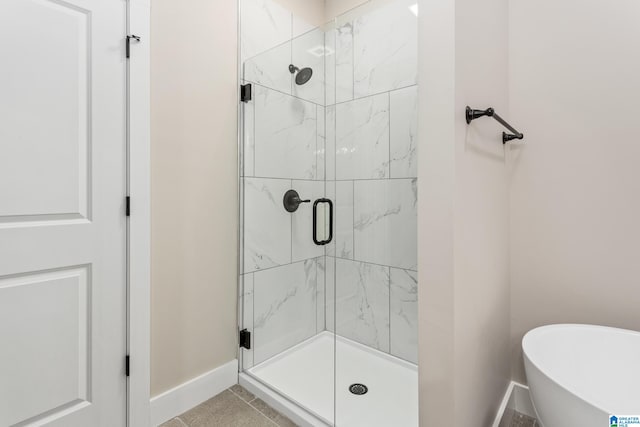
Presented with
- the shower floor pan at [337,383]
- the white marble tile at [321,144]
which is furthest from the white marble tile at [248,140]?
the shower floor pan at [337,383]

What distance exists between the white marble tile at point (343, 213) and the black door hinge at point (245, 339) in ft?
2.48

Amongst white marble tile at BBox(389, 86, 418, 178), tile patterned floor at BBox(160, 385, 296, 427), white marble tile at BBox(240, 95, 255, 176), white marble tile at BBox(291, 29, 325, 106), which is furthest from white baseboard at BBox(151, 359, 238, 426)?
white marble tile at BBox(291, 29, 325, 106)

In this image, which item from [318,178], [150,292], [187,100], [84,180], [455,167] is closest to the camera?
[455,167]

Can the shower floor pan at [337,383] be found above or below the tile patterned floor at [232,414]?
above

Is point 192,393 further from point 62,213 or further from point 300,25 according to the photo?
point 300,25

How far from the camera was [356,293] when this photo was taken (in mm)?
1819

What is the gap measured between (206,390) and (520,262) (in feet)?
6.09

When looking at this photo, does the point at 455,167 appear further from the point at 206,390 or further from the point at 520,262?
the point at 206,390

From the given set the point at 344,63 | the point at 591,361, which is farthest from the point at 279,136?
the point at 591,361

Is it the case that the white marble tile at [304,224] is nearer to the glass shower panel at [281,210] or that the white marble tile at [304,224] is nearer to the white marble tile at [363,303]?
the glass shower panel at [281,210]

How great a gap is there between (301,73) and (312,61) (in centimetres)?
9

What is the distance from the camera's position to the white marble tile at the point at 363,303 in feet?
5.82

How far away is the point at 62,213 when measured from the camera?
128 centimetres

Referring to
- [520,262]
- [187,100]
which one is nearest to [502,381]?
[520,262]
